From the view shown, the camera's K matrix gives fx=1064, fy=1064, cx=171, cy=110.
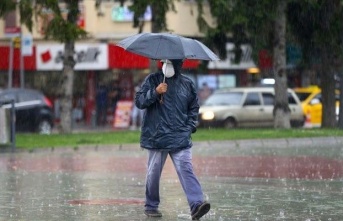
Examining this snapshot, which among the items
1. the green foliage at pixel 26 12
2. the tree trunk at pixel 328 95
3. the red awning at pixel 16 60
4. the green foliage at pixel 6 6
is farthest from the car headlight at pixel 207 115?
the red awning at pixel 16 60

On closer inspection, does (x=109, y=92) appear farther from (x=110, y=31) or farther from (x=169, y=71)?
(x=169, y=71)

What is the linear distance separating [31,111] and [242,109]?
739 cm

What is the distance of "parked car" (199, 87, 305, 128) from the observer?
121 ft

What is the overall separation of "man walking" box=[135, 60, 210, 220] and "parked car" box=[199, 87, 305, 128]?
2555 cm

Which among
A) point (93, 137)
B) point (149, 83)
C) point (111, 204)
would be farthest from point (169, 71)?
point (93, 137)

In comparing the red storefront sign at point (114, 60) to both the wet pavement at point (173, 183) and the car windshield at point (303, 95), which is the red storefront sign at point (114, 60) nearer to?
the car windshield at point (303, 95)

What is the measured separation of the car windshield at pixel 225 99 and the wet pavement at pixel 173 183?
42.5 ft

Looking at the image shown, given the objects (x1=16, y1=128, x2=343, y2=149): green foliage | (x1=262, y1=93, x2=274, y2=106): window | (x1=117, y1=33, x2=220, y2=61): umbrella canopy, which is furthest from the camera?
(x1=262, y1=93, x2=274, y2=106): window

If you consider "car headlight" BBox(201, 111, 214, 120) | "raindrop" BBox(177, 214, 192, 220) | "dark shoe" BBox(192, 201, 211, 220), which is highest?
"dark shoe" BBox(192, 201, 211, 220)

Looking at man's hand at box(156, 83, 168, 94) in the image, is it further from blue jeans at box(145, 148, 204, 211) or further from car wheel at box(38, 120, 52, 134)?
car wheel at box(38, 120, 52, 134)

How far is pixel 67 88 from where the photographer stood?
105 ft

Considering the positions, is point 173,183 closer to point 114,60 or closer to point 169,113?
point 169,113

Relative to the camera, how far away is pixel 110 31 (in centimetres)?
4853

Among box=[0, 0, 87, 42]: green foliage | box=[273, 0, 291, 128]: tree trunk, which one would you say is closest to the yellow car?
box=[273, 0, 291, 128]: tree trunk
